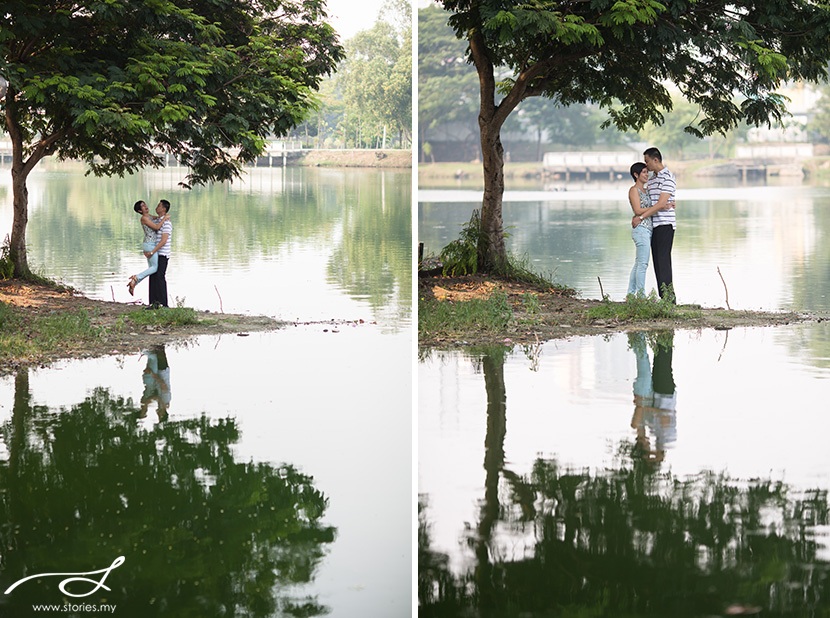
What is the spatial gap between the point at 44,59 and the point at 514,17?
443cm

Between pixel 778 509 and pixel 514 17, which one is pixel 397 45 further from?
pixel 778 509

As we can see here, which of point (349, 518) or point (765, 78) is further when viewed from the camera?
point (765, 78)

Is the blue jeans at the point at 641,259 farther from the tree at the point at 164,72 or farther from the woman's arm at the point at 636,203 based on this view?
the tree at the point at 164,72

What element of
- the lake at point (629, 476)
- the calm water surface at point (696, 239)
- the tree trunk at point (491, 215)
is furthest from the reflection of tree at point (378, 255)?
the lake at point (629, 476)

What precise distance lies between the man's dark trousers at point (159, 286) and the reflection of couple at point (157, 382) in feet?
5.67

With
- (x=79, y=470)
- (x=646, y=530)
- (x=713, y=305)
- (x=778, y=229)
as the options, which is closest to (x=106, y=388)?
(x=79, y=470)

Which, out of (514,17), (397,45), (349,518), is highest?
(514,17)

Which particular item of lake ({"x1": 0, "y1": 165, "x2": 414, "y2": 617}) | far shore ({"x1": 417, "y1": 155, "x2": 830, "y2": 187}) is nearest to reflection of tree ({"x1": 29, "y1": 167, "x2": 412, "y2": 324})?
lake ({"x1": 0, "y1": 165, "x2": 414, "y2": 617})

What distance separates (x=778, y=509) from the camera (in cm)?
427

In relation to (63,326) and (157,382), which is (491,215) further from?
(157,382)

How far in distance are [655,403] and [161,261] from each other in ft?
17.4

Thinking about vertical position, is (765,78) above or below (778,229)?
above

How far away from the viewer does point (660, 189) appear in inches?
361

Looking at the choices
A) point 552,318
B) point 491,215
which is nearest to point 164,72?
point 491,215
